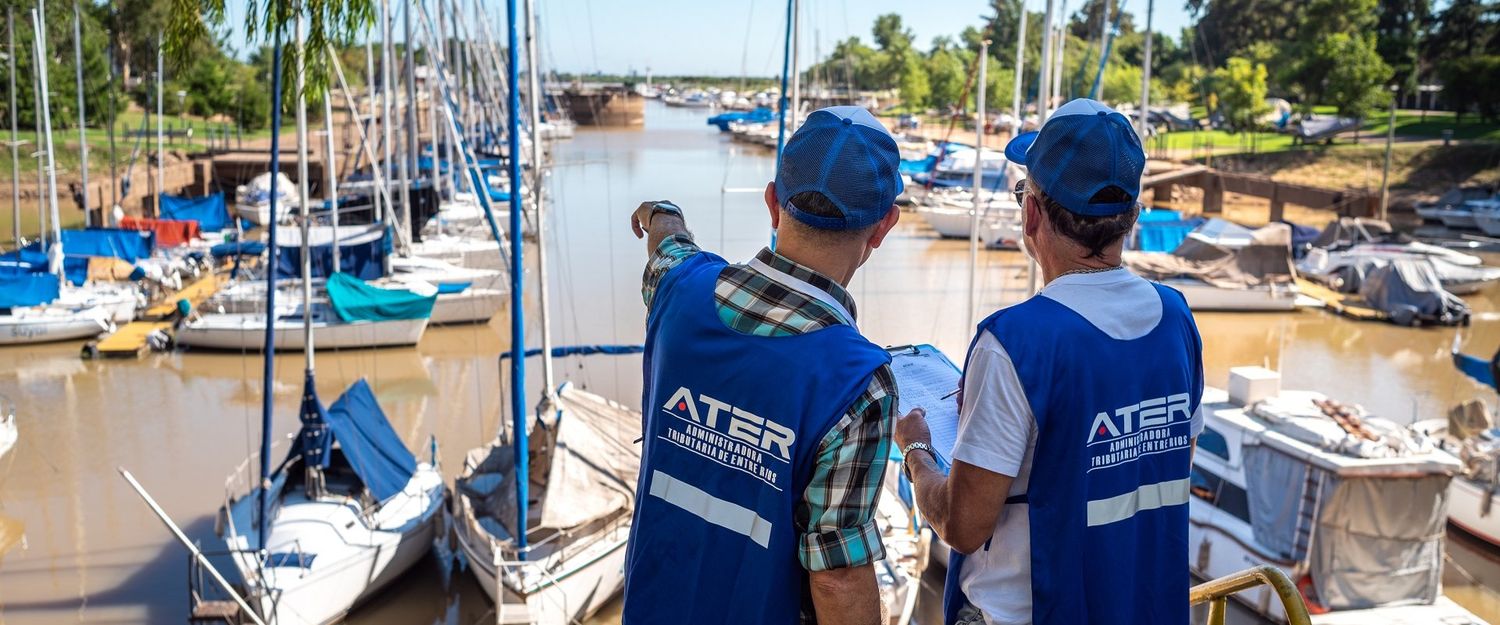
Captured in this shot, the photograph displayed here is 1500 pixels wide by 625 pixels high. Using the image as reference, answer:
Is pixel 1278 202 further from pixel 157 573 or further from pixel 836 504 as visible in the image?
pixel 836 504

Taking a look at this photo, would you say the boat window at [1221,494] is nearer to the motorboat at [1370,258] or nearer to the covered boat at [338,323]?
the covered boat at [338,323]

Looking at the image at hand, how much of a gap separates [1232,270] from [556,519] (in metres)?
20.3

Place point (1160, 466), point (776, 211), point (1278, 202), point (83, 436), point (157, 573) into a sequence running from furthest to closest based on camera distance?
1. point (1278, 202)
2. point (83, 436)
3. point (157, 573)
4. point (1160, 466)
5. point (776, 211)

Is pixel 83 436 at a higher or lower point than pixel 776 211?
lower

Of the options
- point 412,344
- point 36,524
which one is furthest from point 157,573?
point 412,344

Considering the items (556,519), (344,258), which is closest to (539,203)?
(556,519)

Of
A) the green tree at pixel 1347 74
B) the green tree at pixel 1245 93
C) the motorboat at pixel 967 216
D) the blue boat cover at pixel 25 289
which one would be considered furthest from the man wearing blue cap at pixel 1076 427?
the green tree at pixel 1245 93

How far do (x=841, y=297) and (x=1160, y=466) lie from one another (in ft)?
2.70

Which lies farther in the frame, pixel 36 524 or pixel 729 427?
pixel 36 524

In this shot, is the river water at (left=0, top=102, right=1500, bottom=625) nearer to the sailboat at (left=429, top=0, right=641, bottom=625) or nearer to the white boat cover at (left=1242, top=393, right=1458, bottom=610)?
the sailboat at (left=429, top=0, right=641, bottom=625)

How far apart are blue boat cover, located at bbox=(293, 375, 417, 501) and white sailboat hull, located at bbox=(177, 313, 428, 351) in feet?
29.4

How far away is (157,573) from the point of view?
12914 millimetres

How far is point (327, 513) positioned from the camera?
1203 centimetres

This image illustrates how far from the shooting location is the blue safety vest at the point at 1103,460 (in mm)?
2324
